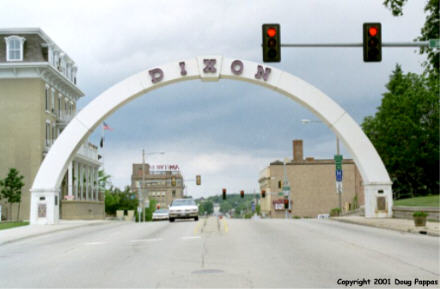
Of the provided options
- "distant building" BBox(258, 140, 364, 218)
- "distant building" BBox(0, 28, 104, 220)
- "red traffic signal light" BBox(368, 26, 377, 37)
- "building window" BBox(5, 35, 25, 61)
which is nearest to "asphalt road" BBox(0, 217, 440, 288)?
"red traffic signal light" BBox(368, 26, 377, 37)

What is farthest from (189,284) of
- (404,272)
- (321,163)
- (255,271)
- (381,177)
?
(321,163)

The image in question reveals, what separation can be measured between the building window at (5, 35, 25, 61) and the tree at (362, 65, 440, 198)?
36.2 meters

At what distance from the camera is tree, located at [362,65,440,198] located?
205 ft

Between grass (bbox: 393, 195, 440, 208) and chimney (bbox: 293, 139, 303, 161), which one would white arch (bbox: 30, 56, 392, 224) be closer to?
grass (bbox: 393, 195, 440, 208)

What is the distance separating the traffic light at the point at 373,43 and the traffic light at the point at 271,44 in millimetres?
2656

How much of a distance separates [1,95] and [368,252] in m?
41.6

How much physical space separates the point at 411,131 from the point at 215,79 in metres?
28.3

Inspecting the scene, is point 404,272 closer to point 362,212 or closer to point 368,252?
point 368,252

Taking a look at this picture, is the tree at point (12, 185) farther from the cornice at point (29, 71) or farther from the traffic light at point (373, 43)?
the traffic light at point (373, 43)

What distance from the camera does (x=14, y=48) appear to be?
51094 mm

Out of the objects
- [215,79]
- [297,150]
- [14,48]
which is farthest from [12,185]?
[297,150]

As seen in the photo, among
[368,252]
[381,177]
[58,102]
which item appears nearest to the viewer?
[368,252]

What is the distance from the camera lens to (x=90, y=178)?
6762 cm

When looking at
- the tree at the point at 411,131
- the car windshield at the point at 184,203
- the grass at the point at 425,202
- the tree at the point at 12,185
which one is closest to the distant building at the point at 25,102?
the tree at the point at 12,185
